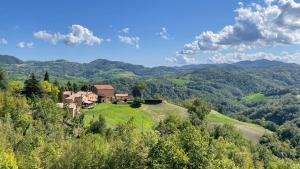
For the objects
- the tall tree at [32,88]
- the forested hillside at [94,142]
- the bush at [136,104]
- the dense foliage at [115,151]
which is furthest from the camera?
the bush at [136,104]

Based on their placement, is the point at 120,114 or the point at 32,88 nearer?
the point at 32,88

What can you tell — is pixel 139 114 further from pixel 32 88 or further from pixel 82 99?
pixel 32 88

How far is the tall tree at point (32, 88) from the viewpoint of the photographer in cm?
13912

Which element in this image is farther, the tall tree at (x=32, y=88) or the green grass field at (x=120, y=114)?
the green grass field at (x=120, y=114)

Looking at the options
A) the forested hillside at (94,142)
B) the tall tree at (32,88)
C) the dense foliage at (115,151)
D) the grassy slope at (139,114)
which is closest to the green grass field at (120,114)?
the grassy slope at (139,114)

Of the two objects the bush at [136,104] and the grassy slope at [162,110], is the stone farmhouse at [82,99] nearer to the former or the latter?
the bush at [136,104]

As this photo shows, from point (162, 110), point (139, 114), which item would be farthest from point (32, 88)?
point (162, 110)

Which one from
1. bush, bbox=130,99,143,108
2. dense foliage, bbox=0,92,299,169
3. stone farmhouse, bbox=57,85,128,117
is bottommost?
bush, bbox=130,99,143,108

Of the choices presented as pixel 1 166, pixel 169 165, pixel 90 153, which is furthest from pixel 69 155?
pixel 169 165

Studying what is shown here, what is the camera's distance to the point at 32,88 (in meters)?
140

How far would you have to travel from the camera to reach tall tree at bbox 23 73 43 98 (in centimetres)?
13912

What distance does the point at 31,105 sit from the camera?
125938mm

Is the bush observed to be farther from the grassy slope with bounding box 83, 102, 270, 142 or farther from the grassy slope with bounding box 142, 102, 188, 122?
the grassy slope with bounding box 142, 102, 188, 122

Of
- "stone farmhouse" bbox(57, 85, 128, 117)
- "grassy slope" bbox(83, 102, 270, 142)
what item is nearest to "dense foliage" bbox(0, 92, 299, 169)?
"stone farmhouse" bbox(57, 85, 128, 117)
